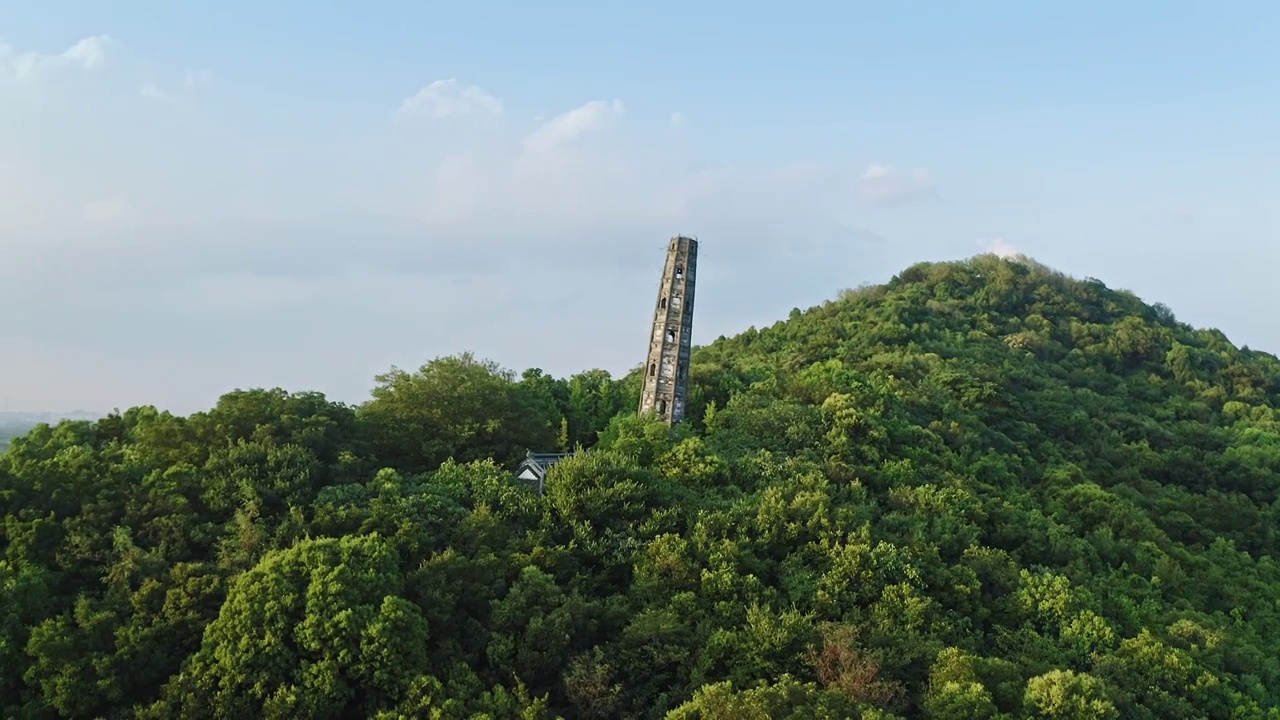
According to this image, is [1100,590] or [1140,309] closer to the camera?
[1100,590]

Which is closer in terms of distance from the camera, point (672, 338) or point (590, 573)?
point (590, 573)

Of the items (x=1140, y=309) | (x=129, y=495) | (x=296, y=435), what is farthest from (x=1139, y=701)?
(x=1140, y=309)

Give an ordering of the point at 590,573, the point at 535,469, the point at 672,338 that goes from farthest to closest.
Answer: the point at 672,338
the point at 535,469
the point at 590,573

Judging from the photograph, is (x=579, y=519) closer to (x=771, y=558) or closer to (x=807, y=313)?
(x=771, y=558)

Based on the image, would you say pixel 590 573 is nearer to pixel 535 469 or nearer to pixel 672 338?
pixel 535 469

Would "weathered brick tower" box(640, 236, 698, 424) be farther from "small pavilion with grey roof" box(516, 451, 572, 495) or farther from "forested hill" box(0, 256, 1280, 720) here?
"small pavilion with grey roof" box(516, 451, 572, 495)

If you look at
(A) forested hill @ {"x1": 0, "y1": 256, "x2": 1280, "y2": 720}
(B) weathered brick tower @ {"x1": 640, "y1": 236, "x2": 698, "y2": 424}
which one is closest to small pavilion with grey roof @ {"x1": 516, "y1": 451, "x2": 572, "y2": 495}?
(A) forested hill @ {"x1": 0, "y1": 256, "x2": 1280, "y2": 720}

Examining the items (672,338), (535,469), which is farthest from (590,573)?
(672,338)
